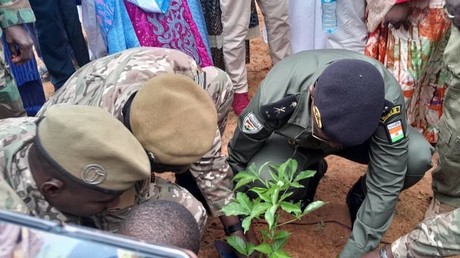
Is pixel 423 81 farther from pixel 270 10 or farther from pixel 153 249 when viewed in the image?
pixel 153 249

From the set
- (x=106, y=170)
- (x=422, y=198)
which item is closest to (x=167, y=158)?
(x=106, y=170)

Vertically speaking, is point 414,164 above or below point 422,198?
above

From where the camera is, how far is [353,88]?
84.2 inches

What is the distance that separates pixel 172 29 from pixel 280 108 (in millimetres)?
1441

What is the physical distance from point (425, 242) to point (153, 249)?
1453 mm

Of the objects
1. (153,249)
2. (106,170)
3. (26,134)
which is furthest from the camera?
(26,134)

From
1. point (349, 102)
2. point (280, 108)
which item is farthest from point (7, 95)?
point (349, 102)

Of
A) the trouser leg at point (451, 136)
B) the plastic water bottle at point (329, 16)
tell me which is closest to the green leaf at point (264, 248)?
the trouser leg at point (451, 136)

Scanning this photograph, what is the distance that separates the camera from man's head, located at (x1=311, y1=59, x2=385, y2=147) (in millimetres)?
2141

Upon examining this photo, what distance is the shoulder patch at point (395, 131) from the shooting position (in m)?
2.38

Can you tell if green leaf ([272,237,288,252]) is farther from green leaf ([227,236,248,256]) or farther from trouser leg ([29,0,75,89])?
trouser leg ([29,0,75,89])

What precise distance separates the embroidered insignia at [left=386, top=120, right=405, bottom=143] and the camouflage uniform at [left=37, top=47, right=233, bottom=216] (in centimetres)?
68

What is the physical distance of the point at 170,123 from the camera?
2.04 metres

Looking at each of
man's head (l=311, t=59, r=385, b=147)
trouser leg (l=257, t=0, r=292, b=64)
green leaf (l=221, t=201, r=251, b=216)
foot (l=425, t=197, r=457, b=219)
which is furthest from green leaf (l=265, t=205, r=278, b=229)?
trouser leg (l=257, t=0, r=292, b=64)
